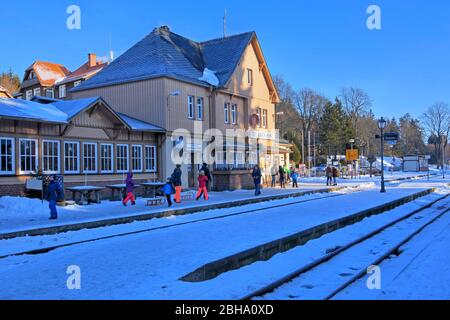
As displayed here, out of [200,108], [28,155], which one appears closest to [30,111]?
[28,155]

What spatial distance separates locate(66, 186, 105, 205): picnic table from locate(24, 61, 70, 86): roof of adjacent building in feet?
148

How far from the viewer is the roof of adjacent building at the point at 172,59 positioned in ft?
98.7

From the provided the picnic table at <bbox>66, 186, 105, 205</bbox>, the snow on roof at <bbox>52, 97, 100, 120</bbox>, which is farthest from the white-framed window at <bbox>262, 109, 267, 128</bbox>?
the picnic table at <bbox>66, 186, 105, 205</bbox>

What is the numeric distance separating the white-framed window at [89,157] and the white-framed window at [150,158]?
4.01 meters

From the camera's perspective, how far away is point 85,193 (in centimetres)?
2128

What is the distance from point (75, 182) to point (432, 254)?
1692 centimetres

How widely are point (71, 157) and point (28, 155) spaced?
2377mm

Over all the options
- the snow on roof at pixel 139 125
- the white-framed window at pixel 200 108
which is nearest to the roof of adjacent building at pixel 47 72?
the white-framed window at pixel 200 108

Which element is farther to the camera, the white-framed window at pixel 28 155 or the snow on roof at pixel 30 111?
the white-framed window at pixel 28 155

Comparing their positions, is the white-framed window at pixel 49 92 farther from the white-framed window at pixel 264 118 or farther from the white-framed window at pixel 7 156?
the white-framed window at pixel 7 156

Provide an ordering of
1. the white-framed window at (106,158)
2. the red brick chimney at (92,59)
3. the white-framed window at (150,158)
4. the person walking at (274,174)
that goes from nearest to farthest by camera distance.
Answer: the white-framed window at (106,158), the white-framed window at (150,158), the person walking at (274,174), the red brick chimney at (92,59)

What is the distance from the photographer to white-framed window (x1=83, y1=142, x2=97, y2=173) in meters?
23.4

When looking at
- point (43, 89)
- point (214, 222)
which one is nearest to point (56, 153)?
point (214, 222)
